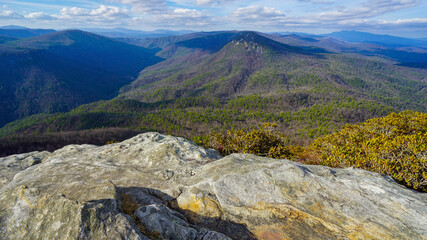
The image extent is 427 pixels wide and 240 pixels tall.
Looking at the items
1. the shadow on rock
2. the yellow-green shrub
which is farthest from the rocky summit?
the yellow-green shrub

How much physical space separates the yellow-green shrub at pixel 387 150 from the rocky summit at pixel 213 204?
15.4ft

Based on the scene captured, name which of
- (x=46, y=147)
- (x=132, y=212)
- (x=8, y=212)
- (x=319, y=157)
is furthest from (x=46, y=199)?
(x=46, y=147)

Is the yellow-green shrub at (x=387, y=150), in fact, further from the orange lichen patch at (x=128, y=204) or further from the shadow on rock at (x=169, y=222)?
the orange lichen patch at (x=128, y=204)

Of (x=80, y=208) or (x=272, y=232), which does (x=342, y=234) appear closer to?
(x=272, y=232)

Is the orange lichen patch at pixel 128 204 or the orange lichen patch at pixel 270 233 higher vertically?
the orange lichen patch at pixel 128 204

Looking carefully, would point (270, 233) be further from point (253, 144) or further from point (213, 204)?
point (253, 144)

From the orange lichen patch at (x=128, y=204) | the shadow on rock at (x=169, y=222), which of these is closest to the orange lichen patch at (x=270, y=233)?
the shadow on rock at (x=169, y=222)

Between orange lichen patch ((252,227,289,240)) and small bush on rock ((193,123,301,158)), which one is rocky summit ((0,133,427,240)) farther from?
small bush on rock ((193,123,301,158))

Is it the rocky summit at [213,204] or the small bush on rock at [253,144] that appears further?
the small bush on rock at [253,144]

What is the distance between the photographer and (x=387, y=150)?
17438 mm

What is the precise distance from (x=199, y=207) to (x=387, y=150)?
17.8 m

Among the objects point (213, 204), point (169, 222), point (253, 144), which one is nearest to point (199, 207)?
point (213, 204)

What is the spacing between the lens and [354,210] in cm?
988

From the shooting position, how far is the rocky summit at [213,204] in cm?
721
